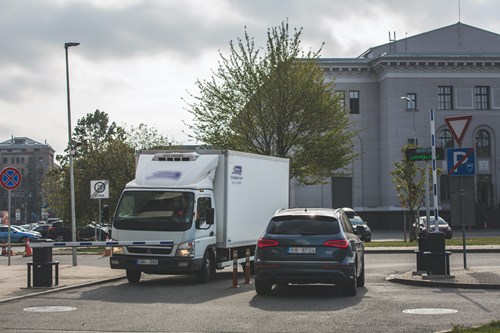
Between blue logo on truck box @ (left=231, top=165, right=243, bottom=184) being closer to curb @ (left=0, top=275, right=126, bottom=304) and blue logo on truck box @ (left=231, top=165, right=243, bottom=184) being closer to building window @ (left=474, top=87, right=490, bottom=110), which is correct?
curb @ (left=0, top=275, right=126, bottom=304)

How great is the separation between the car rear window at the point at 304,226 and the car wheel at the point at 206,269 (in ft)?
11.6

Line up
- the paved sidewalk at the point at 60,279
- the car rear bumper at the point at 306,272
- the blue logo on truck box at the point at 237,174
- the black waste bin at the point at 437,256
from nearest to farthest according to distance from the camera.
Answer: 1. the car rear bumper at the point at 306,272
2. the paved sidewalk at the point at 60,279
3. the black waste bin at the point at 437,256
4. the blue logo on truck box at the point at 237,174

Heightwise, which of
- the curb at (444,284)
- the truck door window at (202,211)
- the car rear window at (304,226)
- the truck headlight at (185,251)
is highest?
the truck door window at (202,211)

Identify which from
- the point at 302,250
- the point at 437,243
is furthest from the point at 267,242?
the point at 437,243

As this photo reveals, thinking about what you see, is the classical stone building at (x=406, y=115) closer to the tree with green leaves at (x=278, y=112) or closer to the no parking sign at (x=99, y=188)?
the tree with green leaves at (x=278, y=112)

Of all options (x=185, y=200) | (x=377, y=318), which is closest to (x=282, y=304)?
(x=377, y=318)

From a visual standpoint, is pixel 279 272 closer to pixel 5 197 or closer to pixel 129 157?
pixel 129 157

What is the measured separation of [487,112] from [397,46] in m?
9.54

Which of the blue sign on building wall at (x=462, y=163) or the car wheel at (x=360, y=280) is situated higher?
the blue sign on building wall at (x=462, y=163)

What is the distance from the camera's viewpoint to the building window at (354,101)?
66.6 meters

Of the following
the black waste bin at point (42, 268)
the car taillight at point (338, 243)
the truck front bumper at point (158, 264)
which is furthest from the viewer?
the truck front bumper at point (158, 264)

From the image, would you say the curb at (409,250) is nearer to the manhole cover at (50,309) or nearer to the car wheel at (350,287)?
the car wheel at (350,287)

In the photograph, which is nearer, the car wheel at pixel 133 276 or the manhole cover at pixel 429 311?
the manhole cover at pixel 429 311

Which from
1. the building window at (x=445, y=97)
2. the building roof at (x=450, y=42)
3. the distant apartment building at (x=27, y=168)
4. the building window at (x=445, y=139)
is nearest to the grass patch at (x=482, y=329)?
the building window at (x=445, y=139)
